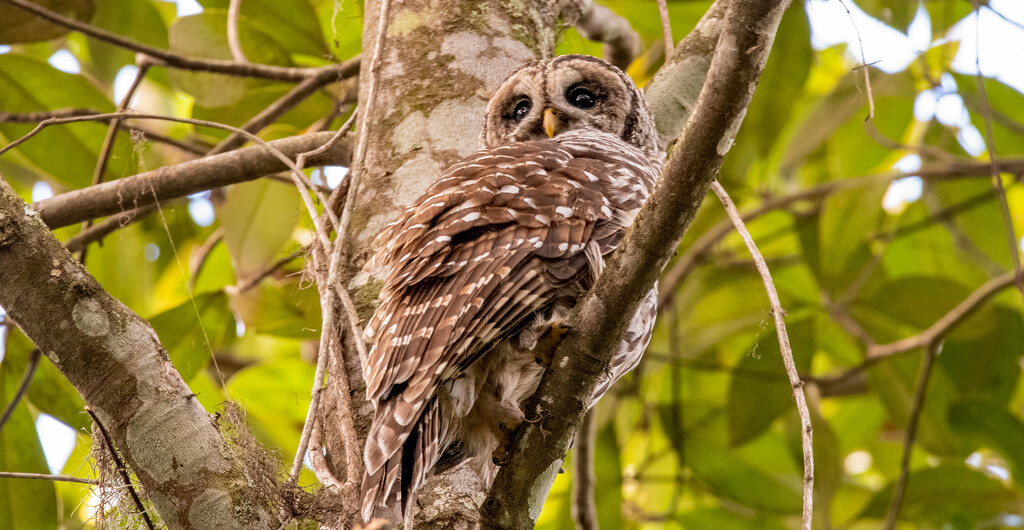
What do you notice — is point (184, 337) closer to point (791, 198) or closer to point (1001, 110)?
point (791, 198)

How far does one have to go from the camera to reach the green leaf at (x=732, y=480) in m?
3.99

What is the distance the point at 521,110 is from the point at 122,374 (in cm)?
165

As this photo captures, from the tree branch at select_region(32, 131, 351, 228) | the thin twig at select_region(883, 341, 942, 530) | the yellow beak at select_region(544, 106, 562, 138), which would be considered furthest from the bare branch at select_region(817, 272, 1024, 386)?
the tree branch at select_region(32, 131, 351, 228)

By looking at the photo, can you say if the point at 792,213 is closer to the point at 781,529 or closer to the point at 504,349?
the point at 781,529

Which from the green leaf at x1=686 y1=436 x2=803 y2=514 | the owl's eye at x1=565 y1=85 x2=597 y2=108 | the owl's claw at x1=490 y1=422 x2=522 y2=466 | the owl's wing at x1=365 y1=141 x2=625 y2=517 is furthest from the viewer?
the green leaf at x1=686 y1=436 x2=803 y2=514

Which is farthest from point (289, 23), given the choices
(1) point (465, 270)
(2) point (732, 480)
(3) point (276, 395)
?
(2) point (732, 480)

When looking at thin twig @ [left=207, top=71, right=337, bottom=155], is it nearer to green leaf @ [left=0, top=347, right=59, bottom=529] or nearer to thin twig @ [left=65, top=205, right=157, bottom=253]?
thin twig @ [left=65, top=205, right=157, bottom=253]

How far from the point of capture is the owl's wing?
1.75 m

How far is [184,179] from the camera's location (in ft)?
8.80

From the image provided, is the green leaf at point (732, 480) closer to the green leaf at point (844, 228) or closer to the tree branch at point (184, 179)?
the green leaf at point (844, 228)

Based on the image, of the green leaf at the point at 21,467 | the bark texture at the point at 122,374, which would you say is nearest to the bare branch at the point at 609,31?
the bark texture at the point at 122,374

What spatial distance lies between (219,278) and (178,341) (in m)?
0.90

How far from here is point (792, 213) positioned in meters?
4.09

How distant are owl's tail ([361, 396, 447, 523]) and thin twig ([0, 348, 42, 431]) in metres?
1.46
